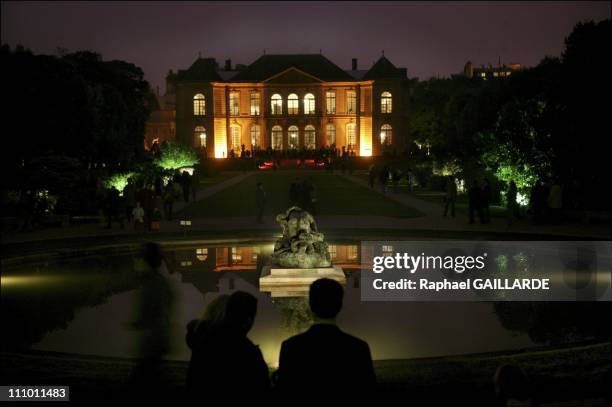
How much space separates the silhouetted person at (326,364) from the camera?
4285mm

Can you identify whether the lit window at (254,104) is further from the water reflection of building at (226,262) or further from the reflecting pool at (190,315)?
the reflecting pool at (190,315)

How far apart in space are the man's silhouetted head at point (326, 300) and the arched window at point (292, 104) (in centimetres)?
9017

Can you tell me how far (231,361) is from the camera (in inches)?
176

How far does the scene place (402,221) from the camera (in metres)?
24.0

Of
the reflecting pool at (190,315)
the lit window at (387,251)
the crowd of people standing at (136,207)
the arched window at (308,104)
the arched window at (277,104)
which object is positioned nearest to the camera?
the reflecting pool at (190,315)

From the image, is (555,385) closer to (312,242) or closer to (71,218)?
(312,242)

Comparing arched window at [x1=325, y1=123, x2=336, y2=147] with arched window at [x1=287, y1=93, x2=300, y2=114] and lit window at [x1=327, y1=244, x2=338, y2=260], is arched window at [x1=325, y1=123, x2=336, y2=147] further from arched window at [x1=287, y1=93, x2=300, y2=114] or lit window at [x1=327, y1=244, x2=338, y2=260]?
lit window at [x1=327, y1=244, x2=338, y2=260]

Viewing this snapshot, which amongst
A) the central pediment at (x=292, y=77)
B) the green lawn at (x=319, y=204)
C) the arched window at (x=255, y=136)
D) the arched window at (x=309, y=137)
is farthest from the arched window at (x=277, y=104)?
the green lawn at (x=319, y=204)

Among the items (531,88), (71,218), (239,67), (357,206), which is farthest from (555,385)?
(239,67)

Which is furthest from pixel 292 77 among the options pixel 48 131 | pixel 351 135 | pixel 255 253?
pixel 255 253

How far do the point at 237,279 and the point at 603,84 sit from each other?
18036mm

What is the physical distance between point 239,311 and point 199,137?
8934 centimetres

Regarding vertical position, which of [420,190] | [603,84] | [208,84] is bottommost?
[420,190]

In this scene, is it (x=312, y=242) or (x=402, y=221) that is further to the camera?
(x=402, y=221)
